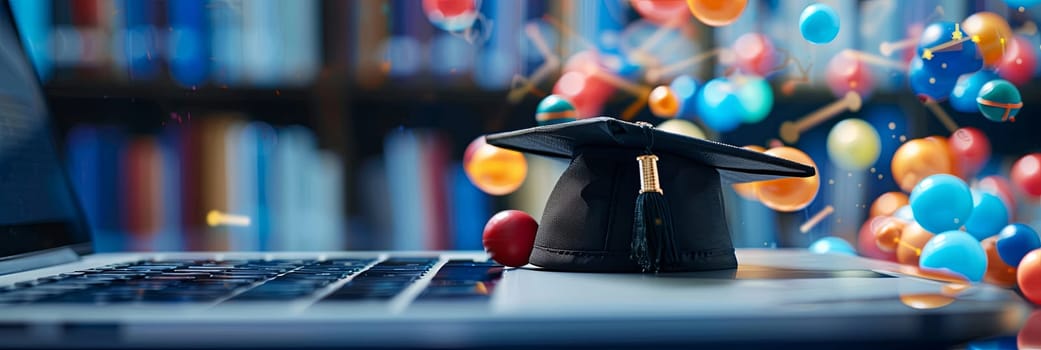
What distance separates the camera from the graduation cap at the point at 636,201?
2.81ft

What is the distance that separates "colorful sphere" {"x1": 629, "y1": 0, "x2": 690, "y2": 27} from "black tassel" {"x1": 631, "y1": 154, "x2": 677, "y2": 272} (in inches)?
39.6

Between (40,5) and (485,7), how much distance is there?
1032mm

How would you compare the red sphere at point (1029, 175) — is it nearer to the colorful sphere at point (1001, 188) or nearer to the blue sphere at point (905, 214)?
the colorful sphere at point (1001, 188)

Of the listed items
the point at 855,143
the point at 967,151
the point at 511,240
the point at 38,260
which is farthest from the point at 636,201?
the point at 967,151

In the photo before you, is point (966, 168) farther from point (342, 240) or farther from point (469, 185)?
point (342, 240)

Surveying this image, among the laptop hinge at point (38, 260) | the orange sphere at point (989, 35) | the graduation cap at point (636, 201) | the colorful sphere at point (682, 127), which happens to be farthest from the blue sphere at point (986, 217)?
the laptop hinge at point (38, 260)

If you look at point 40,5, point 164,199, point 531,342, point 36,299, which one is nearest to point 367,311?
point 531,342

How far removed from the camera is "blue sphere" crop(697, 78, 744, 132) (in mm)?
1817

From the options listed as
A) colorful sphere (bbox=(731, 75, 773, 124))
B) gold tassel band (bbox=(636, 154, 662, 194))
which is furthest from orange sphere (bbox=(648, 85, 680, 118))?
gold tassel band (bbox=(636, 154, 662, 194))

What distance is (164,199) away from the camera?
1919mm

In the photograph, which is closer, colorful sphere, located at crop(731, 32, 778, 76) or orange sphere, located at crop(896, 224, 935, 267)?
orange sphere, located at crop(896, 224, 935, 267)

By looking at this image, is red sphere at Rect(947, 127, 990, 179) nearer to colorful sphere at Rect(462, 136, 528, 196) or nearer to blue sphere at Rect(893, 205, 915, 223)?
blue sphere at Rect(893, 205, 915, 223)

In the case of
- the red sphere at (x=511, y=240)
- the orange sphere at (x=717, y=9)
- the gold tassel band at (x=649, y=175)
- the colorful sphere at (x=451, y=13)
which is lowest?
the red sphere at (x=511, y=240)

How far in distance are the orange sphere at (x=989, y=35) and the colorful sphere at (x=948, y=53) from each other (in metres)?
0.04
